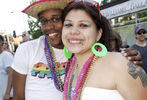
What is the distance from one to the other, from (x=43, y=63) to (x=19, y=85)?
1.25 ft

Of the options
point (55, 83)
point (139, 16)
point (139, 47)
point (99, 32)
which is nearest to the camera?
point (99, 32)

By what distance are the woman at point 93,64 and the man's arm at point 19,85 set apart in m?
0.55

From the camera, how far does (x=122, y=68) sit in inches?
51.1

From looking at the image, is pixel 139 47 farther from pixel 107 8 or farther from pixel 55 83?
pixel 107 8

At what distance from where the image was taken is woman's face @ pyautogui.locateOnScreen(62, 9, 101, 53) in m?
1.45

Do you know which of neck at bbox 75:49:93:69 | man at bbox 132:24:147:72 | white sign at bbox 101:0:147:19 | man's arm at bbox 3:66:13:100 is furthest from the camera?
white sign at bbox 101:0:147:19

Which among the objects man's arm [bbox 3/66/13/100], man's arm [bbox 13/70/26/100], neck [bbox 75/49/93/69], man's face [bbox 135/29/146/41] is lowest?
man's arm [bbox 3/66/13/100]

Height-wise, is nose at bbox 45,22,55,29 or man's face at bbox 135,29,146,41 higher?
nose at bbox 45,22,55,29

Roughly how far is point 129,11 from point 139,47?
14.2 feet

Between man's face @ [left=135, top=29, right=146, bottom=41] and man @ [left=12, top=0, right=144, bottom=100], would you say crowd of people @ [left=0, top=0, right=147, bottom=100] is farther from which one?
man's face @ [left=135, top=29, right=146, bottom=41]

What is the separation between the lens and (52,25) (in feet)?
6.34

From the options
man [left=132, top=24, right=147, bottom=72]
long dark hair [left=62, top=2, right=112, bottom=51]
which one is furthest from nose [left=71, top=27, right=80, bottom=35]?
man [left=132, top=24, right=147, bottom=72]

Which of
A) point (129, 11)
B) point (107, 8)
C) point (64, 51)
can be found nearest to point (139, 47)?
point (64, 51)

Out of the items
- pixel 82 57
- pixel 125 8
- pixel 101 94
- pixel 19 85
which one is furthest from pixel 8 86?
pixel 125 8
